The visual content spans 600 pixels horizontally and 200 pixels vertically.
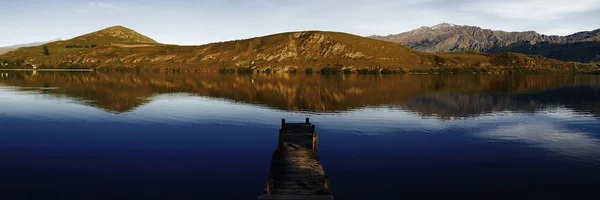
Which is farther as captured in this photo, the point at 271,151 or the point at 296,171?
the point at 271,151

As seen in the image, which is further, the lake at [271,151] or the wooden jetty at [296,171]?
the lake at [271,151]

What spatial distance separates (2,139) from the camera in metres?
51.8

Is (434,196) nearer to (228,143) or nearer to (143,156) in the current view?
(228,143)

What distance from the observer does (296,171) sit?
34.0m

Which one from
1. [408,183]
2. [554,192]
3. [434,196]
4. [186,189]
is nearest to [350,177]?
[408,183]

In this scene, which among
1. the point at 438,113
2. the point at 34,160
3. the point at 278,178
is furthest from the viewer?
the point at 438,113

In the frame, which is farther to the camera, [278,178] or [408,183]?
[408,183]

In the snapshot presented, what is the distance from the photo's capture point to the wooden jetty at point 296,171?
27625 mm

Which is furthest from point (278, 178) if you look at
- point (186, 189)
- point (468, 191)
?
point (468, 191)

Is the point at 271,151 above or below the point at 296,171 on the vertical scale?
below

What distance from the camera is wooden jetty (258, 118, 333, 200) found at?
90.6ft

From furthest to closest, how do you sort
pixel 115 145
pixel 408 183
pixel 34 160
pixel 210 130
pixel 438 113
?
1. pixel 438 113
2. pixel 210 130
3. pixel 115 145
4. pixel 34 160
5. pixel 408 183

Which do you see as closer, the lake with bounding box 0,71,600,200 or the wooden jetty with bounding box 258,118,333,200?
the wooden jetty with bounding box 258,118,333,200

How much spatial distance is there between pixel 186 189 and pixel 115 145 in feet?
68.2
